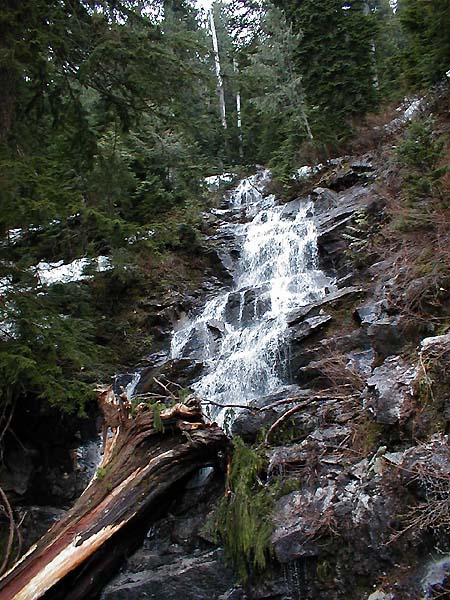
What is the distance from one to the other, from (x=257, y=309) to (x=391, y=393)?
7.18 m

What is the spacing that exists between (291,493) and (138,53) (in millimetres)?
5636

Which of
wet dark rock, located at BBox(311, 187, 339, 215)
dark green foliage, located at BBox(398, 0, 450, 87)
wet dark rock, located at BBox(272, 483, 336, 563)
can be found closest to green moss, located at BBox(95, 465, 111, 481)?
wet dark rock, located at BBox(272, 483, 336, 563)

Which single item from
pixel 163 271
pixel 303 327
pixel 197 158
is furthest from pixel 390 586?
pixel 197 158

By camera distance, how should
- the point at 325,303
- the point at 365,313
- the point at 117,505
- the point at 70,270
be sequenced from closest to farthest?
the point at 117,505
the point at 365,313
the point at 325,303
the point at 70,270

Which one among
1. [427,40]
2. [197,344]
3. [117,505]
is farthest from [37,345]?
[427,40]

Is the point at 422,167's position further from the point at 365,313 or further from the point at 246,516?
the point at 246,516

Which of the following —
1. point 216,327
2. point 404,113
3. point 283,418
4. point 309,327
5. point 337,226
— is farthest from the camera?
point 404,113

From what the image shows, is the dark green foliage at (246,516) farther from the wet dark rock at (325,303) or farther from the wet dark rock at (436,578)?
the wet dark rock at (325,303)

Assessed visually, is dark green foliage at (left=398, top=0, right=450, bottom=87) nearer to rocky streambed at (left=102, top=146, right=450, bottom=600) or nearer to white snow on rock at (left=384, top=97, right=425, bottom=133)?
white snow on rock at (left=384, top=97, right=425, bottom=133)

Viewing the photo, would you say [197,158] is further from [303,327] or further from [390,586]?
[390,586]

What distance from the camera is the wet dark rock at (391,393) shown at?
15.9 feet

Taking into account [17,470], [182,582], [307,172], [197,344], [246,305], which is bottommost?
[182,582]

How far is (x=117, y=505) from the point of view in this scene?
5469 mm

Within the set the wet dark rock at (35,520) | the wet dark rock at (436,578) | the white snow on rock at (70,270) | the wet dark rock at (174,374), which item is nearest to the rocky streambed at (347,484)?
the wet dark rock at (436,578)
